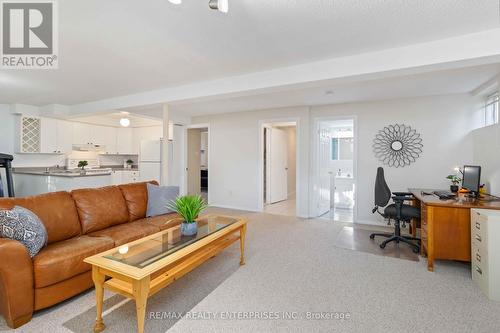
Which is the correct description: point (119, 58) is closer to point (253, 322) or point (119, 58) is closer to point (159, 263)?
point (159, 263)

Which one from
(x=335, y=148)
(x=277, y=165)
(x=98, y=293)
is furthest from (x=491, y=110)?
(x=98, y=293)

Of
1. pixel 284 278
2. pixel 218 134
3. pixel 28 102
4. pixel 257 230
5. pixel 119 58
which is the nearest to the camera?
pixel 284 278

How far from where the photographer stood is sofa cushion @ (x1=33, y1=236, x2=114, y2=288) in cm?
176

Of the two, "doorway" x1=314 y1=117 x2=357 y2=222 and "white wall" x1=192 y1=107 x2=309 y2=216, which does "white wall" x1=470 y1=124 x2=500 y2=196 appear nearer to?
"doorway" x1=314 y1=117 x2=357 y2=222

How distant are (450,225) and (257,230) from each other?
8.27ft

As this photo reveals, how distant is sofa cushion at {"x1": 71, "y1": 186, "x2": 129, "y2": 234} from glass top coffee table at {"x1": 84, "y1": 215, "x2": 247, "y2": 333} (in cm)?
86

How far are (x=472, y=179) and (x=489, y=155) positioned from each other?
1.67ft

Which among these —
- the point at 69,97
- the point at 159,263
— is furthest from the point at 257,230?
the point at 69,97

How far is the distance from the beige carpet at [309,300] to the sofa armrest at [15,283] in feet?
0.37

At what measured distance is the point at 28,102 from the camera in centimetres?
484

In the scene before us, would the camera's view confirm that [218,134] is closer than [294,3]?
No

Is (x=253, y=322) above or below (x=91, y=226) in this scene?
below

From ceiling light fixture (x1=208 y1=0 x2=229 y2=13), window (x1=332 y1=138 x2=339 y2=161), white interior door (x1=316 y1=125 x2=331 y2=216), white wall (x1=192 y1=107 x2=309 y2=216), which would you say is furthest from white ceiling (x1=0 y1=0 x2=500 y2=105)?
window (x1=332 y1=138 x2=339 y2=161)

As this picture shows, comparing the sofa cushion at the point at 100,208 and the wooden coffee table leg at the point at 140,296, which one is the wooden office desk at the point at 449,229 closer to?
the wooden coffee table leg at the point at 140,296
